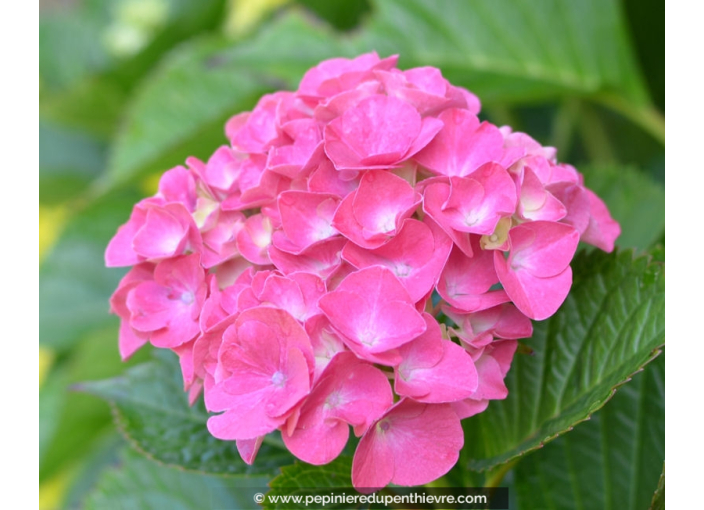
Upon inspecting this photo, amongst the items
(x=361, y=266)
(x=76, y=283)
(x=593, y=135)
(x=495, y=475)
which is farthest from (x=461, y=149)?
(x=76, y=283)

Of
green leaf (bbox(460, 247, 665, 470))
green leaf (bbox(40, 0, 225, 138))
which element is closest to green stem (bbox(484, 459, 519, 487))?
green leaf (bbox(460, 247, 665, 470))

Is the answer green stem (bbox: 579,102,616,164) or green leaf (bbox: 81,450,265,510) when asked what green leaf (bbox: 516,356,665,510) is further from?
green stem (bbox: 579,102,616,164)

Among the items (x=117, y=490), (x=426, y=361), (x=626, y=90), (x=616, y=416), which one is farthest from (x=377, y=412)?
(x=626, y=90)

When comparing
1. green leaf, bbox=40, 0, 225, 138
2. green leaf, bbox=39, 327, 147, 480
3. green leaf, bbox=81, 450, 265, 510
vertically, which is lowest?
green leaf, bbox=39, 327, 147, 480

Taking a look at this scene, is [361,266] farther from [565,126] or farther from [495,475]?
[565,126]

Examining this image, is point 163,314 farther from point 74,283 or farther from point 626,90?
point 74,283

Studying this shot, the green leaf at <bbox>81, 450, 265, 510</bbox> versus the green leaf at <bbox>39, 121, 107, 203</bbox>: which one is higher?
the green leaf at <bbox>81, 450, 265, 510</bbox>
